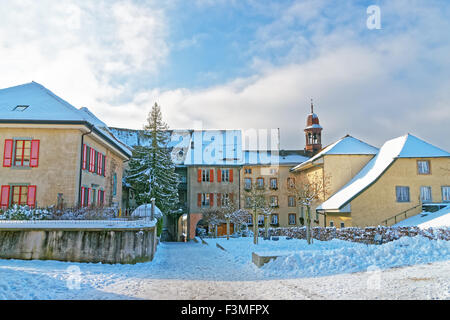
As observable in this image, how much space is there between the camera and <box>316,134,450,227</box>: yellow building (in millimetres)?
30562

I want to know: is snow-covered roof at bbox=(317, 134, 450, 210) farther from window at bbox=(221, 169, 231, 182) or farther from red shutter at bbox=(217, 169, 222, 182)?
red shutter at bbox=(217, 169, 222, 182)

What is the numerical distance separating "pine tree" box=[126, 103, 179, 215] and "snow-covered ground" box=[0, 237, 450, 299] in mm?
23282

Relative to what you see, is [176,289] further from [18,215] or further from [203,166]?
[203,166]

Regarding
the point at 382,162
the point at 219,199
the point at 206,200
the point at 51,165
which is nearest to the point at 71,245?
the point at 51,165

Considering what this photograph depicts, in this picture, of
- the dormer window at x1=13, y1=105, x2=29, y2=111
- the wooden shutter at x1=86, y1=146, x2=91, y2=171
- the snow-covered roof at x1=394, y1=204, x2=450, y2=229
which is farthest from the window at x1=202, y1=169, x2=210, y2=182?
the dormer window at x1=13, y1=105, x2=29, y2=111

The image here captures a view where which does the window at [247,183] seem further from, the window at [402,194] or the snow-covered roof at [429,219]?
the snow-covered roof at [429,219]

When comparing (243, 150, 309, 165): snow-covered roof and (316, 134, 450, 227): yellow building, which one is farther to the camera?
(243, 150, 309, 165): snow-covered roof

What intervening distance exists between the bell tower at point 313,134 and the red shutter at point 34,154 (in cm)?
3704

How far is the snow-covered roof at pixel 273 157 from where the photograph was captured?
151 feet
